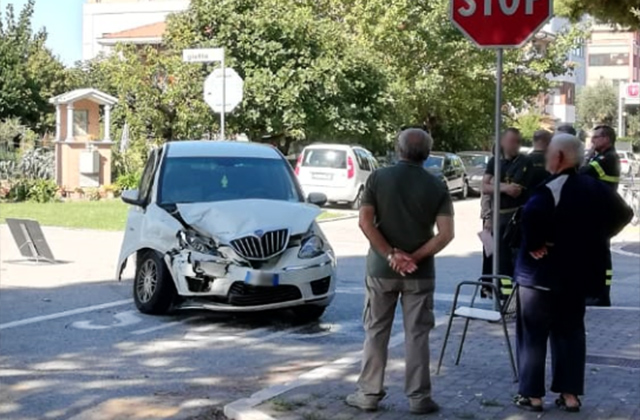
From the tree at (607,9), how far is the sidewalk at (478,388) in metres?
3.58

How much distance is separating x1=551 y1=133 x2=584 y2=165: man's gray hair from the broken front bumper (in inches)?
170

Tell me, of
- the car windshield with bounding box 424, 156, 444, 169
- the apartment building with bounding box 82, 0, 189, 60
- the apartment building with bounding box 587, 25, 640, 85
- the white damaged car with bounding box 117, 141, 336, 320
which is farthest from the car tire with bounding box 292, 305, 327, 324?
the apartment building with bounding box 587, 25, 640, 85

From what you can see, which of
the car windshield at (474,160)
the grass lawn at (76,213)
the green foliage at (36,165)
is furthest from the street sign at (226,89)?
the car windshield at (474,160)

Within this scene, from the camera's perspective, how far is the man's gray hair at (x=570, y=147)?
258 inches

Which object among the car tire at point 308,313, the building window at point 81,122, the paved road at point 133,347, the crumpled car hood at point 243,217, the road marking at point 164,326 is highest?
the building window at point 81,122

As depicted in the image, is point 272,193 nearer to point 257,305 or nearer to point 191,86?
point 257,305

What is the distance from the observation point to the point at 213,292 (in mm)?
10461

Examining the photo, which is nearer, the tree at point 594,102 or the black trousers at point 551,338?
the black trousers at point 551,338

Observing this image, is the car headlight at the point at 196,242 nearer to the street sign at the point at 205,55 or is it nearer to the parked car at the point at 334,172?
the street sign at the point at 205,55

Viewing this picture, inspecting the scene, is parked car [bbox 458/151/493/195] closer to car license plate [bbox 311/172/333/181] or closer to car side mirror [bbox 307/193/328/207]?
car license plate [bbox 311/172/333/181]

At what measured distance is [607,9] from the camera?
11.6 m

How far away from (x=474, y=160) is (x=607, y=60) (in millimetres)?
72695

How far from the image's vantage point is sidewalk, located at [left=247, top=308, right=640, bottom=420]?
6781mm

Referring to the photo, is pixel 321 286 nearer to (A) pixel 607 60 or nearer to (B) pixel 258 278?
→ (B) pixel 258 278
